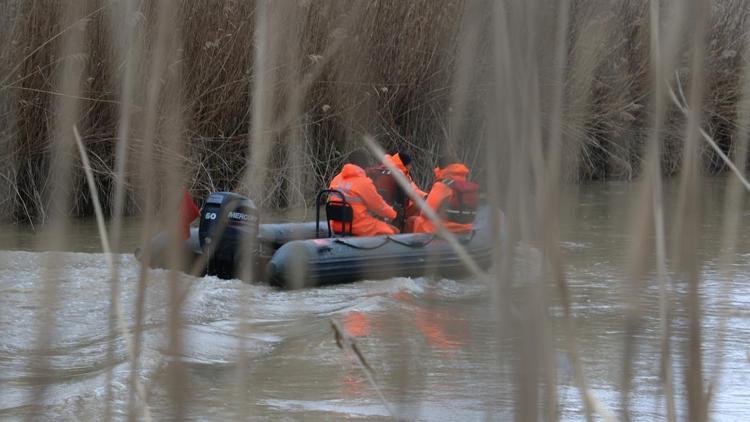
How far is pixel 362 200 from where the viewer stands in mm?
8703

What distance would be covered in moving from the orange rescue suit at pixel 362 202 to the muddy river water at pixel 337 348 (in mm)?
812

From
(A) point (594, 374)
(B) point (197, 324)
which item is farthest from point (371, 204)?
(A) point (594, 374)

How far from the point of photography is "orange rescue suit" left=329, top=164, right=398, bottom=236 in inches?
339

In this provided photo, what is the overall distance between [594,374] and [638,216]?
12.9ft

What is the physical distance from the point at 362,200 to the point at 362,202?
0.03m

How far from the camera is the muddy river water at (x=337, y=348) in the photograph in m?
1.40

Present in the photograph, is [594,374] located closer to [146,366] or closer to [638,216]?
[146,366]

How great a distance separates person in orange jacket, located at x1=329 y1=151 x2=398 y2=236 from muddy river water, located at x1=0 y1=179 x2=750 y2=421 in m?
0.81

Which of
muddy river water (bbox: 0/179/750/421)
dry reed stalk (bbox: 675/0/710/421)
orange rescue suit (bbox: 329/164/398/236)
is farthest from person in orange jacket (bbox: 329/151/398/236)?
dry reed stalk (bbox: 675/0/710/421)

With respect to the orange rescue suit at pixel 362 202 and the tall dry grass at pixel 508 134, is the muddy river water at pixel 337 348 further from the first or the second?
the orange rescue suit at pixel 362 202

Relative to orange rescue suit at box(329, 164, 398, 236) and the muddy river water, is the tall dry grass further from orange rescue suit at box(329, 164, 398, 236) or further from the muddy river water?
orange rescue suit at box(329, 164, 398, 236)


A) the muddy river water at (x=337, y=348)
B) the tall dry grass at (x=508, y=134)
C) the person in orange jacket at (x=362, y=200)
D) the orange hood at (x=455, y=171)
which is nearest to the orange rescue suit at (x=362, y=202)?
the person in orange jacket at (x=362, y=200)

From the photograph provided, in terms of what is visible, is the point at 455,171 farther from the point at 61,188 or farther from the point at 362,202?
the point at 362,202

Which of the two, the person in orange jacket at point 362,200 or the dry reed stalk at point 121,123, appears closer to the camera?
the dry reed stalk at point 121,123
